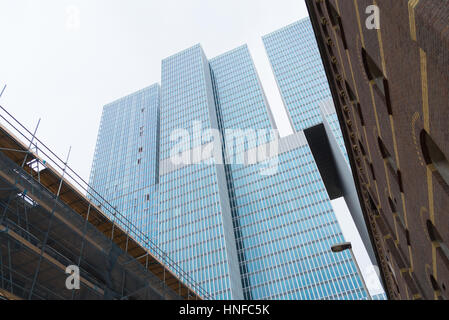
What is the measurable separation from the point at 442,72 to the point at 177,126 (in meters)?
114

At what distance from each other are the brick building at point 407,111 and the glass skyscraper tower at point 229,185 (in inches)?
2356

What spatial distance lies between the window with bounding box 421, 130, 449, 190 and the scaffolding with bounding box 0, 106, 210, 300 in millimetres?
13080

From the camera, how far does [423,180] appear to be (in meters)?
8.18

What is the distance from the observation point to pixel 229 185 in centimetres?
11238

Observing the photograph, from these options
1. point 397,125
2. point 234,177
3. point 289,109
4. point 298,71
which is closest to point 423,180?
point 397,125

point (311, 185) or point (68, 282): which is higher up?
point (311, 185)

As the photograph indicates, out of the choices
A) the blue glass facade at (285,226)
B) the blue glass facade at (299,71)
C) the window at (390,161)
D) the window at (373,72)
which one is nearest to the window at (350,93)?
the window at (390,161)

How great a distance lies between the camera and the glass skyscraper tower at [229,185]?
278 ft

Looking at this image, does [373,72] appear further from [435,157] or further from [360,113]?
[360,113]

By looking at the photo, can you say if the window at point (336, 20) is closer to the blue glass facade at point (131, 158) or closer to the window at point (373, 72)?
the window at point (373, 72)
